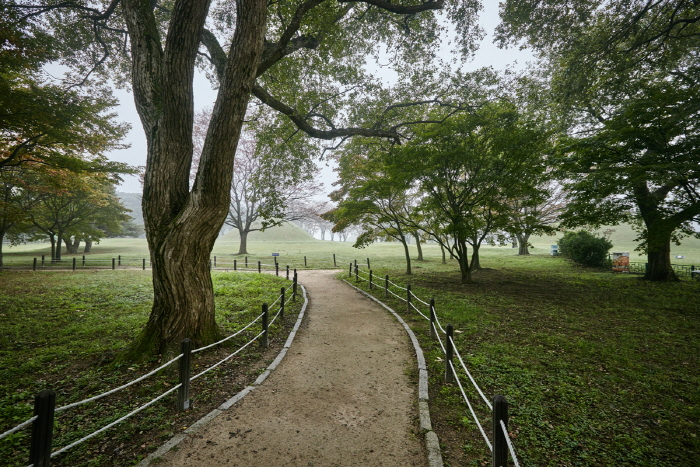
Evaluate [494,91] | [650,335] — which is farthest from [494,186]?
[650,335]

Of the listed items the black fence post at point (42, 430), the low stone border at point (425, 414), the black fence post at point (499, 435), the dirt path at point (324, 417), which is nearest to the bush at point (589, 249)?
the low stone border at point (425, 414)

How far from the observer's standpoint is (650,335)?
719 cm

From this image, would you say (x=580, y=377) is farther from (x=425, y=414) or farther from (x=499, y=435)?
(x=499, y=435)

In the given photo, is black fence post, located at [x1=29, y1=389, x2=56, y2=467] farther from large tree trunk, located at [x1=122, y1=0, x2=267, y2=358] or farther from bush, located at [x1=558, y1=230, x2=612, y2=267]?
bush, located at [x1=558, y1=230, x2=612, y2=267]

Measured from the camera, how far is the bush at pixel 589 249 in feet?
67.1

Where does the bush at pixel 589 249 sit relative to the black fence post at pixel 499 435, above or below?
above

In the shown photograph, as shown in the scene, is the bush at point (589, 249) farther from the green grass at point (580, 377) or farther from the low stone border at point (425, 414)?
the low stone border at point (425, 414)

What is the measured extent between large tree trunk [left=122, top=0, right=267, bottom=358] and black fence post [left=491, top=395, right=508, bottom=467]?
5276mm

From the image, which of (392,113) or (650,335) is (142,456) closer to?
(650,335)

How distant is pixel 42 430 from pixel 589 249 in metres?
27.5

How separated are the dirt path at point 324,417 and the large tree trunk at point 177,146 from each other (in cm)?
235

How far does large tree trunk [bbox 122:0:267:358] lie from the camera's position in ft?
17.4

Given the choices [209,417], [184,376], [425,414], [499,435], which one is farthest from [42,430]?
[425,414]

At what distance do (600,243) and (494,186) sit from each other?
48.0 feet
